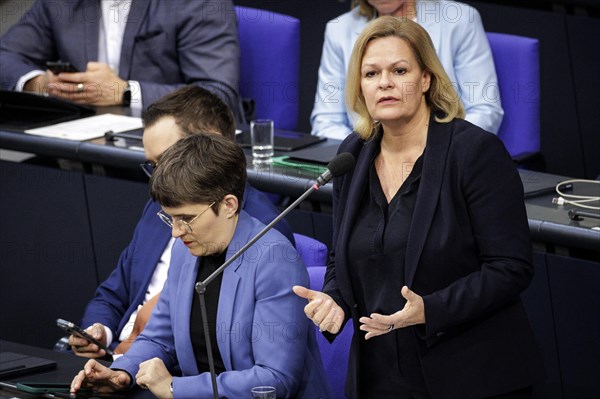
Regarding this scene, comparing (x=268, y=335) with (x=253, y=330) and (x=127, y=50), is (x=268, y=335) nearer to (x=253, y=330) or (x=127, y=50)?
(x=253, y=330)

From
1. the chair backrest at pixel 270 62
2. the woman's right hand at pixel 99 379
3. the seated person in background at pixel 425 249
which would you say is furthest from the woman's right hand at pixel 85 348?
the chair backrest at pixel 270 62

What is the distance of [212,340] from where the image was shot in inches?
106

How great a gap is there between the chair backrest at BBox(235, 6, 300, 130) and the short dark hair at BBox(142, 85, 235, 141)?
1.48 meters

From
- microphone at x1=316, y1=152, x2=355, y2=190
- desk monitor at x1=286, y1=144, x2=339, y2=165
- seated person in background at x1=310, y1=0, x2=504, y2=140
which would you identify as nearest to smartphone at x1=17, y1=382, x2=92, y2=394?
microphone at x1=316, y1=152, x2=355, y2=190

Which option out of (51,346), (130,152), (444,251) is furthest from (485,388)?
(51,346)

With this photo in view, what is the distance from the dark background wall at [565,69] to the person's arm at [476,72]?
101 cm

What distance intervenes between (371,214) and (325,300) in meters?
0.27

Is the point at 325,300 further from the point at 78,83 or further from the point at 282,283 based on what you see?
the point at 78,83

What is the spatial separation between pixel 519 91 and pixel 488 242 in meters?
2.00

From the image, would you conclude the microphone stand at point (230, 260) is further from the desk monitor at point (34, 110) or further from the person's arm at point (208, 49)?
the desk monitor at point (34, 110)

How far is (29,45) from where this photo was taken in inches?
196

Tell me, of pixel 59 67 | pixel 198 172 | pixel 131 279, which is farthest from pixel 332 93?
pixel 198 172

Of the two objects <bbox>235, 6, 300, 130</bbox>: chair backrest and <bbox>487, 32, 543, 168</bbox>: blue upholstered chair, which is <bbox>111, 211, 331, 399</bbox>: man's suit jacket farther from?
<bbox>235, 6, 300, 130</bbox>: chair backrest

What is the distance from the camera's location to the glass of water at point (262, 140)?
13.2ft
